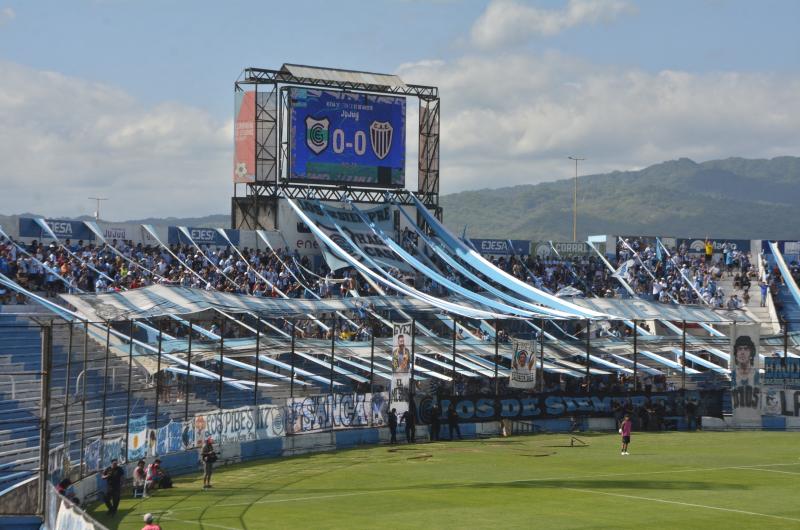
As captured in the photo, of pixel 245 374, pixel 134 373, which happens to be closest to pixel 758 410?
pixel 245 374

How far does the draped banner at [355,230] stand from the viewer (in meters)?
70.8

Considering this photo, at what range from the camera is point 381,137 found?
77312mm

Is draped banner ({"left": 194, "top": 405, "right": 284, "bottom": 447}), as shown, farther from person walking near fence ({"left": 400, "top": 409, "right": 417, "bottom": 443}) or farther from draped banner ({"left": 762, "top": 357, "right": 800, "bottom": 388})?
draped banner ({"left": 762, "top": 357, "right": 800, "bottom": 388})

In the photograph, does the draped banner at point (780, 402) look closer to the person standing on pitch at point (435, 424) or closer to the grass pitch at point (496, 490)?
the grass pitch at point (496, 490)

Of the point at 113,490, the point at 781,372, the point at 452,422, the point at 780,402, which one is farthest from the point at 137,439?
the point at 781,372

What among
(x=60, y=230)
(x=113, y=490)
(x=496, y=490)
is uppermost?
(x=60, y=230)

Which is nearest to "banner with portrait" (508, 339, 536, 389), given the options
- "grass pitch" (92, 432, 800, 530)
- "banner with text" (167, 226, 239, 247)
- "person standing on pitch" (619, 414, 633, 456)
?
"grass pitch" (92, 432, 800, 530)

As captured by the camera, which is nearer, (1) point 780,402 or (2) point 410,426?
(2) point 410,426

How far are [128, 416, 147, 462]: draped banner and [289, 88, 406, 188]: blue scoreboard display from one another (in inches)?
1567

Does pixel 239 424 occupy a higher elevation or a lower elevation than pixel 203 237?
lower

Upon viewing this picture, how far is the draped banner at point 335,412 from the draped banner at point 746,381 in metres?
17.5

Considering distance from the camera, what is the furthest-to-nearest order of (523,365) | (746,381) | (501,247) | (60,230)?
(501,247), (60,230), (746,381), (523,365)

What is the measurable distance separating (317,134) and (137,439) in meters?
41.5

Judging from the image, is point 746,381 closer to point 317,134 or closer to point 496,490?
point 496,490
